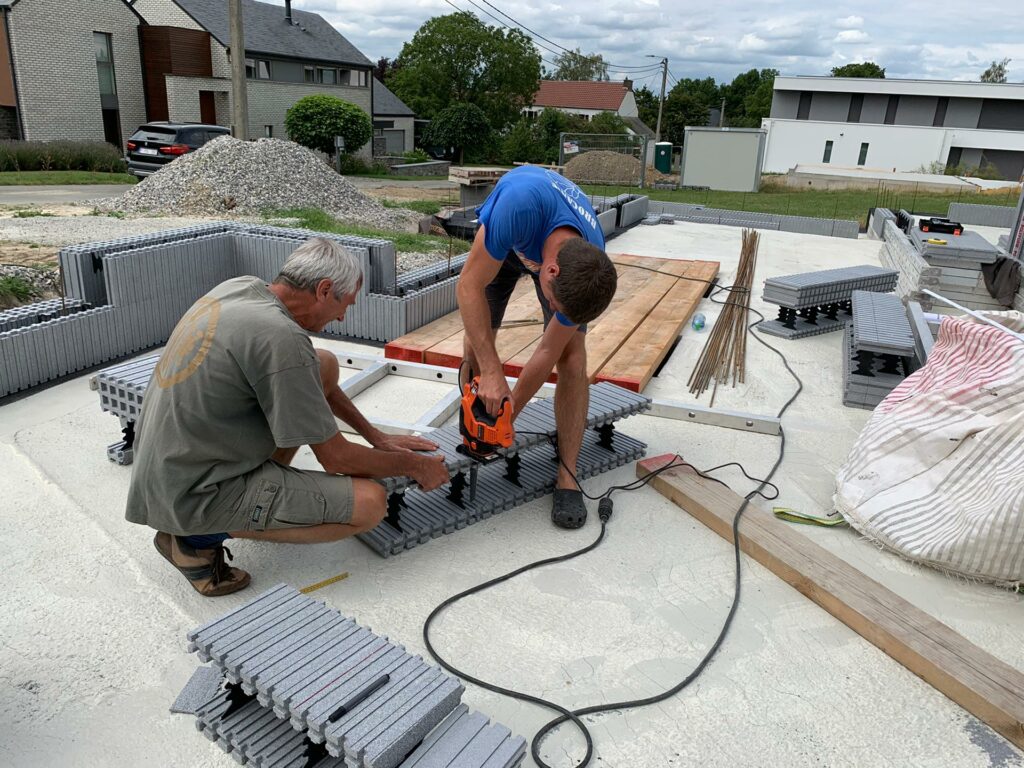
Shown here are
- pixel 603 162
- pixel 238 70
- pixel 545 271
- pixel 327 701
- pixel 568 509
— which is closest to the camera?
pixel 327 701

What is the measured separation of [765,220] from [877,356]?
27.7 ft

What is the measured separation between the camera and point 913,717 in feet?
6.89

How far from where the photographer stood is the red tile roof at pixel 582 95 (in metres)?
54.4

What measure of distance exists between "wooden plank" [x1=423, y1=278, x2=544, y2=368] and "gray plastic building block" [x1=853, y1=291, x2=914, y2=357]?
6.76 ft

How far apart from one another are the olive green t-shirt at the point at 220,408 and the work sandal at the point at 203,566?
0.15 metres

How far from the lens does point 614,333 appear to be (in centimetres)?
528

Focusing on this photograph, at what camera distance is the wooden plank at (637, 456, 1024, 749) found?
2.09m

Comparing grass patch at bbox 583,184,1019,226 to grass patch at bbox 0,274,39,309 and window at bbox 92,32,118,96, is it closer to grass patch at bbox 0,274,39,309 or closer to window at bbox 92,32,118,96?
grass patch at bbox 0,274,39,309

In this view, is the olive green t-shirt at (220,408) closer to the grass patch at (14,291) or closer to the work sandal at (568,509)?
the work sandal at (568,509)

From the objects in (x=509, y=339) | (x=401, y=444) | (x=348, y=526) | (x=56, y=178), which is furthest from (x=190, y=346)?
(x=56, y=178)

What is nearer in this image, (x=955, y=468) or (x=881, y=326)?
(x=955, y=468)

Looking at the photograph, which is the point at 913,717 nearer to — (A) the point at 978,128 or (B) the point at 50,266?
(B) the point at 50,266

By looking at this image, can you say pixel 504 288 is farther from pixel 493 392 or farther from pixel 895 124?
pixel 895 124

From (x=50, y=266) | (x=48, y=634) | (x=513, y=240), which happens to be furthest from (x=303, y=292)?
(x=50, y=266)
